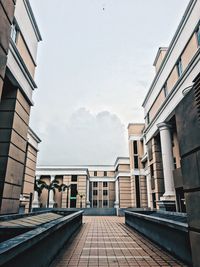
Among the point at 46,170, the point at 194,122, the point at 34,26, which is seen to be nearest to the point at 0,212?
the point at 194,122

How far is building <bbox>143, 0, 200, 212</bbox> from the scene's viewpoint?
29.5ft

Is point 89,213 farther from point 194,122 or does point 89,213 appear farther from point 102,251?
point 194,122

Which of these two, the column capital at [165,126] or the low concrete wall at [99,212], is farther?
the low concrete wall at [99,212]

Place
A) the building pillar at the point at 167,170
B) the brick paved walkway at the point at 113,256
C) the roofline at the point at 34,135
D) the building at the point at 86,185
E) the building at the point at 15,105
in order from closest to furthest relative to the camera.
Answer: the brick paved walkway at the point at 113,256 → the building at the point at 15,105 → the building pillar at the point at 167,170 → the roofline at the point at 34,135 → the building at the point at 86,185

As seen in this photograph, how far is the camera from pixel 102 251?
207 inches

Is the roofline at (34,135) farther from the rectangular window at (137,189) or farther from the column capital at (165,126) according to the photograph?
the rectangular window at (137,189)

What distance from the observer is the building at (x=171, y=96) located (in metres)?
8.98

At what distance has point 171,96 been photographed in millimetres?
11266

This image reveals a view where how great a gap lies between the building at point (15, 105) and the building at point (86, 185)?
911 inches

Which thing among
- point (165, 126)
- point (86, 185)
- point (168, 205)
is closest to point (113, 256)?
point (168, 205)

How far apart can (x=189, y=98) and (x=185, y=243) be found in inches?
114

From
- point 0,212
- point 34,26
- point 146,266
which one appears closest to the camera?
point 146,266

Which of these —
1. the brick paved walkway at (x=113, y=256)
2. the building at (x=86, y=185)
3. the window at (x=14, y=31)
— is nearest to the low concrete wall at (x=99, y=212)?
the building at (x=86, y=185)

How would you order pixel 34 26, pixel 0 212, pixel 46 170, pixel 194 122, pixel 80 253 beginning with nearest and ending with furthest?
pixel 194 122, pixel 80 253, pixel 0 212, pixel 34 26, pixel 46 170
